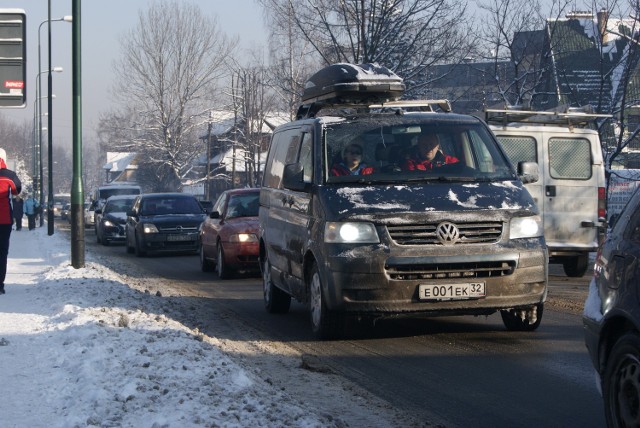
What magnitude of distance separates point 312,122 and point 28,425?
5.16 m

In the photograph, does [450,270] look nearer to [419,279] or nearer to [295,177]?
[419,279]

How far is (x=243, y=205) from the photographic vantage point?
1861cm

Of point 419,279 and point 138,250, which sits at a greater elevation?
point 419,279

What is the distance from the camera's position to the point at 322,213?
9.15m

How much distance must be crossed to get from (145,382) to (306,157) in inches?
155

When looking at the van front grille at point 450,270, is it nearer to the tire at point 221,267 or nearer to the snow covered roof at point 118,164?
the tire at point 221,267

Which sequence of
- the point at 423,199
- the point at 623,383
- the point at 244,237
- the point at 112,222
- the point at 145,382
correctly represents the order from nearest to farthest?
the point at 623,383
the point at 145,382
the point at 423,199
the point at 244,237
the point at 112,222

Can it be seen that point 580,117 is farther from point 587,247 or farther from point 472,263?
point 472,263

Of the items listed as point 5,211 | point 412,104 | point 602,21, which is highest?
point 602,21

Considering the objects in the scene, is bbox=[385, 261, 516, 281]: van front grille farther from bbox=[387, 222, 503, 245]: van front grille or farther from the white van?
the white van

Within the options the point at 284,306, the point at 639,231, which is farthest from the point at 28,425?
the point at 284,306

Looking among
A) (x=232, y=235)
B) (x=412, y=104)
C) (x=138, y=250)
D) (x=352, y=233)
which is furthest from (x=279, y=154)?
(x=138, y=250)

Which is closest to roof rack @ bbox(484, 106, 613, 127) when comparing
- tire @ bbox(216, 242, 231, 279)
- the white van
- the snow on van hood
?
the white van

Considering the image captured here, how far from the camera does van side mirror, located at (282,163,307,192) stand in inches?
384
